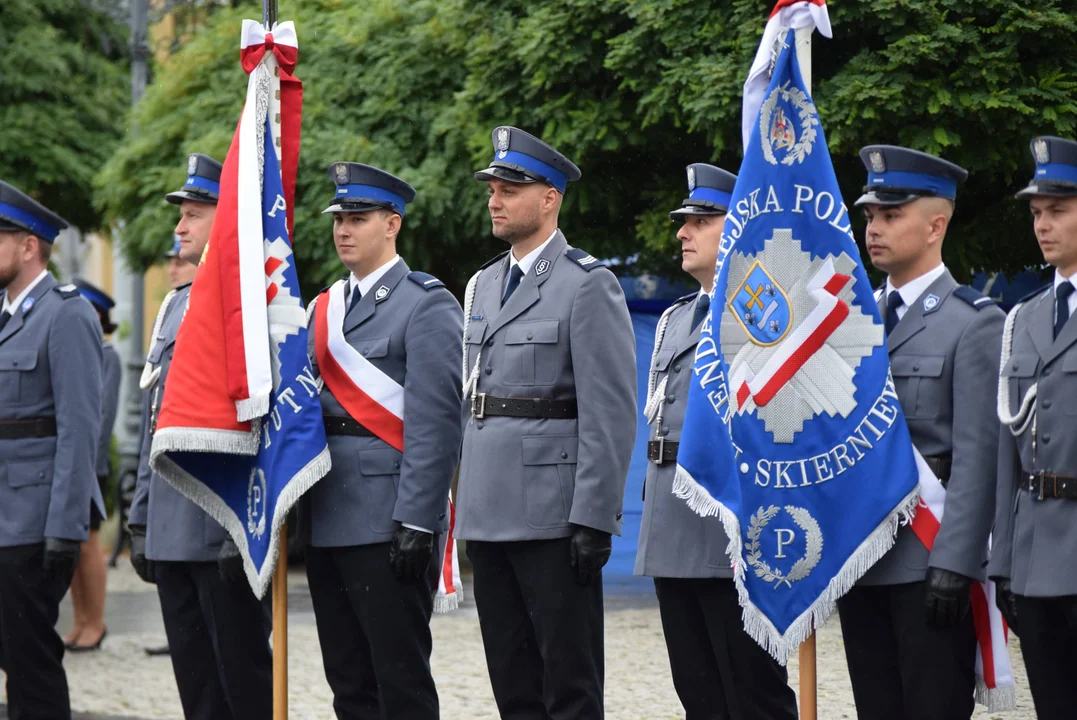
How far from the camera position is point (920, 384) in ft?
14.8

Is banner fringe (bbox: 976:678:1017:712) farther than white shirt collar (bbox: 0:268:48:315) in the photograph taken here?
No

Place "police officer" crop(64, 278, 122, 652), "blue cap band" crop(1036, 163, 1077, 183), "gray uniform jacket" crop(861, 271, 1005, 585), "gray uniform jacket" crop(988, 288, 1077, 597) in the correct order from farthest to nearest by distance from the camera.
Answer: "police officer" crop(64, 278, 122, 652)
"gray uniform jacket" crop(861, 271, 1005, 585)
"blue cap band" crop(1036, 163, 1077, 183)
"gray uniform jacket" crop(988, 288, 1077, 597)

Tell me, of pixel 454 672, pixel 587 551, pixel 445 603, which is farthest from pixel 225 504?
pixel 454 672

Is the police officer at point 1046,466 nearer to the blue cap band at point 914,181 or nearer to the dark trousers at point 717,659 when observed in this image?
the blue cap band at point 914,181

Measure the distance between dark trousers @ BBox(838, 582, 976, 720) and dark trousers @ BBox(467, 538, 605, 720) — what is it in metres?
0.87

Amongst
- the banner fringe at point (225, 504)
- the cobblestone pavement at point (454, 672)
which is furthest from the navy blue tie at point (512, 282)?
the cobblestone pavement at point (454, 672)

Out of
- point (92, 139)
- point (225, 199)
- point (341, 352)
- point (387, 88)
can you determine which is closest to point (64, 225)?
point (225, 199)

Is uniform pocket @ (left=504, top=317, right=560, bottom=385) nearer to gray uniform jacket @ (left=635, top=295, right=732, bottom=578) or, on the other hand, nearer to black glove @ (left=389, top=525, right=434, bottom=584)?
gray uniform jacket @ (left=635, top=295, right=732, bottom=578)

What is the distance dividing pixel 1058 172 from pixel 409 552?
7.75ft

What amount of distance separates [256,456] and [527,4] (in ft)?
19.2

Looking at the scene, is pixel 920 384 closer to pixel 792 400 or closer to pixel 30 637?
pixel 792 400

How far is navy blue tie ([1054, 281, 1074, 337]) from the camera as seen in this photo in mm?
4227

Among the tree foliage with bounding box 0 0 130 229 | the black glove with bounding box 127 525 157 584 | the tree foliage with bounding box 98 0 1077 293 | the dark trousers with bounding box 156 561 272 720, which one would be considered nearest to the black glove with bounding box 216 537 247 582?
the dark trousers with bounding box 156 561 272 720

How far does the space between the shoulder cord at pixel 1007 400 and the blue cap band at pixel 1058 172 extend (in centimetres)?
39
